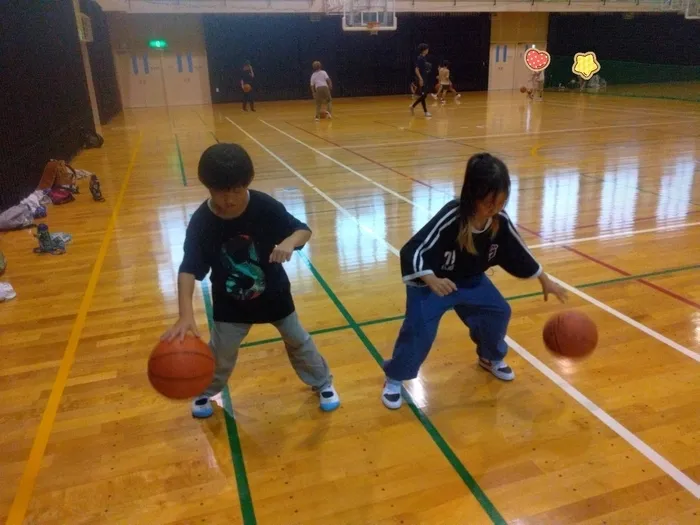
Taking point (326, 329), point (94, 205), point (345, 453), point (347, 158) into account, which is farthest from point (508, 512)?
point (347, 158)

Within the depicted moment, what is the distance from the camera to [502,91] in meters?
25.6

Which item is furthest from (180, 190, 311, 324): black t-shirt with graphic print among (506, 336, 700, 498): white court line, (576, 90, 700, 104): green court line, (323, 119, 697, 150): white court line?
(576, 90, 700, 104): green court line

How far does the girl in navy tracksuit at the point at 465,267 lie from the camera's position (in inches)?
92.7

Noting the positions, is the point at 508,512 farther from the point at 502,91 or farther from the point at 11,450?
the point at 502,91

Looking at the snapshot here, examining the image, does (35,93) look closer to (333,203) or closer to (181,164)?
(181,164)

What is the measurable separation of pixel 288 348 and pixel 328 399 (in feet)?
1.16

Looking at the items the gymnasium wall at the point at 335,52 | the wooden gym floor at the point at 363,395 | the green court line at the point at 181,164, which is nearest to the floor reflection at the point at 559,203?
the wooden gym floor at the point at 363,395

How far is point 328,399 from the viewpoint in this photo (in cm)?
284

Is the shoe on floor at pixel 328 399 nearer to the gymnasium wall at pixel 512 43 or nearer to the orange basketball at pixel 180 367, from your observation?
the orange basketball at pixel 180 367

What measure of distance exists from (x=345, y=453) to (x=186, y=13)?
2090 cm

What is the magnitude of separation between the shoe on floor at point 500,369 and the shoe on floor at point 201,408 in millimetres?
1468

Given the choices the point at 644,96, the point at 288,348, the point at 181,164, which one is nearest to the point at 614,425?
the point at 288,348

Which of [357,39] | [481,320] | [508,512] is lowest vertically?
[508,512]

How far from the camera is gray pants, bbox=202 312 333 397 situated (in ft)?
8.35
